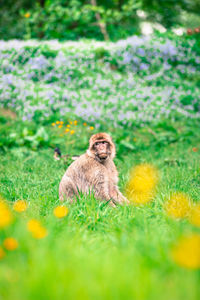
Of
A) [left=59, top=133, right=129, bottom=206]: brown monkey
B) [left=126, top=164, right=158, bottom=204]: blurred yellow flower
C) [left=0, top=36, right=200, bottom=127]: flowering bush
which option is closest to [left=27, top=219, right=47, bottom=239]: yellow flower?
[left=59, top=133, right=129, bottom=206]: brown monkey

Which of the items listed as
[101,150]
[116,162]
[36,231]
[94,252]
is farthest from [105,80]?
[36,231]

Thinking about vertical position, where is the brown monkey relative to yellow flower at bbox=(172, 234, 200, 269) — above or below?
below

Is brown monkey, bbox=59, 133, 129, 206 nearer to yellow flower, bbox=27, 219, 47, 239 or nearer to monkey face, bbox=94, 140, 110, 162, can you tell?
monkey face, bbox=94, 140, 110, 162

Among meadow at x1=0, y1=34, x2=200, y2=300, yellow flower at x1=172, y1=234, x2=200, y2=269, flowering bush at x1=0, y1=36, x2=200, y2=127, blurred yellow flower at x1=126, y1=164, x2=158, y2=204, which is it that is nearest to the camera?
yellow flower at x1=172, y1=234, x2=200, y2=269

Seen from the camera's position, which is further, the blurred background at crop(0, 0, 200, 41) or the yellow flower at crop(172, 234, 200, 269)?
the blurred background at crop(0, 0, 200, 41)

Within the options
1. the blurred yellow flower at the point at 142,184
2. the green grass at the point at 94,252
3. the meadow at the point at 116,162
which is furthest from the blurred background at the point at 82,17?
the green grass at the point at 94,252

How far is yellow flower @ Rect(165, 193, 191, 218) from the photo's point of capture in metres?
3.11

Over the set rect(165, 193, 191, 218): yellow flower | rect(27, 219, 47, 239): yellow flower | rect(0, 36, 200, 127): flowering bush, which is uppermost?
rect(27, 219, 47, 239): yellow flower

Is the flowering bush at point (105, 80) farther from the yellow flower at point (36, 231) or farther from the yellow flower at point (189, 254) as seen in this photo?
the yellow flower at point (189, 254)

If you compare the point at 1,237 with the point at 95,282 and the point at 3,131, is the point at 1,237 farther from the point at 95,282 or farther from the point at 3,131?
the point at 3,131

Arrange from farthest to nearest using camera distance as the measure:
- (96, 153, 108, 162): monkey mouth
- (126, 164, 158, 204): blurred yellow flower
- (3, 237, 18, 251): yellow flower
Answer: (126, 164, 158, 204): blurred yellow flower
(96, 153, 108, 162): monkey mouth
(3, 237, 18, 251): yellow flower

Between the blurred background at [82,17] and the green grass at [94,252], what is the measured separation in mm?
9857

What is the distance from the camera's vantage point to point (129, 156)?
6.67 m

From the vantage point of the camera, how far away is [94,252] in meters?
2.54
